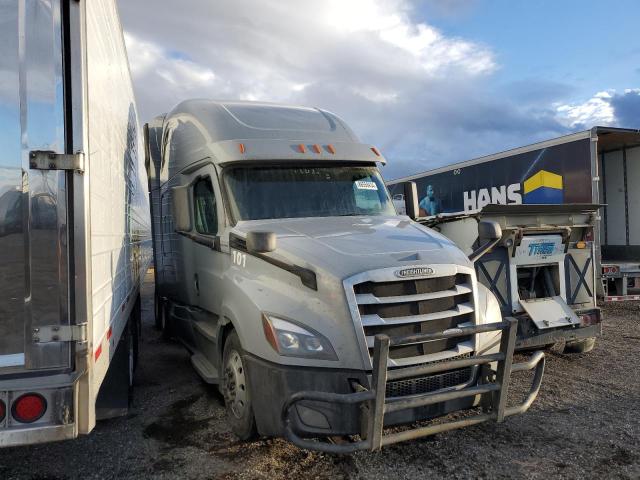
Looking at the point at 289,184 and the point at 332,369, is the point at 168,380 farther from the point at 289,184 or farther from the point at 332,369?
the point at 332,369

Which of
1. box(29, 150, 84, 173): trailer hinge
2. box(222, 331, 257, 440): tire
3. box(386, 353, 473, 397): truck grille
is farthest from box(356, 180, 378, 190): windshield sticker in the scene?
box(29, 150, 84, 173): trailer hinge

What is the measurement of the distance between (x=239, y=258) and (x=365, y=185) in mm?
1667

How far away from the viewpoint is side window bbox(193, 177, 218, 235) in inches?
199

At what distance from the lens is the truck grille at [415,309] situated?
11.7 ft

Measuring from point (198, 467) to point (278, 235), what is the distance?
Answer: 6.25 feet

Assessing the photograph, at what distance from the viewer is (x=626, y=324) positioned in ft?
29.1

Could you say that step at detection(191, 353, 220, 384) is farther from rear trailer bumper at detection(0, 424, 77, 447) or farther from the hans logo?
the hans logo

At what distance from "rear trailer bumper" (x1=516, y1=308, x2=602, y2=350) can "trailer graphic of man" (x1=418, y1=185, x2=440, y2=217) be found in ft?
29.9

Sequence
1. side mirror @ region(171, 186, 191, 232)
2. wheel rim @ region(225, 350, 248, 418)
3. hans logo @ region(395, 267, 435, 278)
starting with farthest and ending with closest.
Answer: side mirror @ region(171, 186, 191, 232) < wheel rim @ region(225, 350, 248, 418) < hans logo @ region(395, 267, 435, 278)

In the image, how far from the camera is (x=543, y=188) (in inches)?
416

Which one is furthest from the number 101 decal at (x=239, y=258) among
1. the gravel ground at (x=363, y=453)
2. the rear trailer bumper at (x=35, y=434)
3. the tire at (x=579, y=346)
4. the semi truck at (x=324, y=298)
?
the tire at (x=579, y=346)

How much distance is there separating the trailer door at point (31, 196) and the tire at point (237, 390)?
1536 mm

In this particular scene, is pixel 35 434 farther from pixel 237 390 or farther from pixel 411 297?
pixel 411 297

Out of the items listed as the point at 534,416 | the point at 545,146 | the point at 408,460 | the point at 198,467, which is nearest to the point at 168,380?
the point at 198,467
